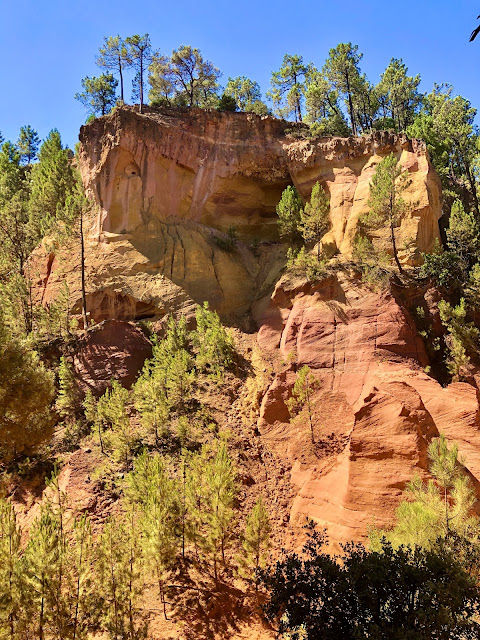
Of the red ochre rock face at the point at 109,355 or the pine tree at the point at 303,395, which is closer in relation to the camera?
the pine tree at the point at 303,395

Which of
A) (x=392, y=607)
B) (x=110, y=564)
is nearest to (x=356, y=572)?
(x=392, y=607)

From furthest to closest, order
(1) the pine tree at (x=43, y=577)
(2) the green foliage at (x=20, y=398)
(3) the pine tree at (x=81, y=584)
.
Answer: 1. (2) the green foliage at (x=20, y=398)
2. (3) the pine tree at (x=81, y=584)
3. (1) the pine tree at (x=43, y=577)

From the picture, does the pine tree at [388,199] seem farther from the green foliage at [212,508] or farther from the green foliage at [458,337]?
the green foliage at [212,508]

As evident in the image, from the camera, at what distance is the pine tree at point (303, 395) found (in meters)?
23.1

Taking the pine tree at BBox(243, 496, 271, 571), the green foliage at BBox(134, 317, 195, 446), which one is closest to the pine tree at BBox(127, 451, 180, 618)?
the pine tree at BBox(243, 496, 271, 571)

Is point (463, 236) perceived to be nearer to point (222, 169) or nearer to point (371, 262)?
point (371, 262)

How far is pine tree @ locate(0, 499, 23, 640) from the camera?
11234mm

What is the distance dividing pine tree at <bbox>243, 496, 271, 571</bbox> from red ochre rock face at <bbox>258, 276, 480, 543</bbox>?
2811mm

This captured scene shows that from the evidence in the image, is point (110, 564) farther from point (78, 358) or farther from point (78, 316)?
point (78, 316)

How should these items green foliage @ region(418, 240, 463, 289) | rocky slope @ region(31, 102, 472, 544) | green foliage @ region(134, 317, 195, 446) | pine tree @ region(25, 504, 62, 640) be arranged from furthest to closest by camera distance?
1. green foliage @ region(418, 240, 463, 289)
2. green foliage @ region(134, 317, 195, 446)
3. rocky slope @ region(31, 102, 472, 544)
4. pine tree @ region(25, 504, 62, 640)

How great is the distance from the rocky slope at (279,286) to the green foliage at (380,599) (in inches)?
281

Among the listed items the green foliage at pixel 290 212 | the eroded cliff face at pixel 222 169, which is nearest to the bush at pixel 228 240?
the eroded cliff face at pixel 222 169

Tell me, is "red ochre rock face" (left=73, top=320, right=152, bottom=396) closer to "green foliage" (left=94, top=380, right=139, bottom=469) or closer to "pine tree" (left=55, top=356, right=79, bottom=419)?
"pine tree" (left=55, top=356, right=79, bottom=419)

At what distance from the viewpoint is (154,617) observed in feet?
51.2
